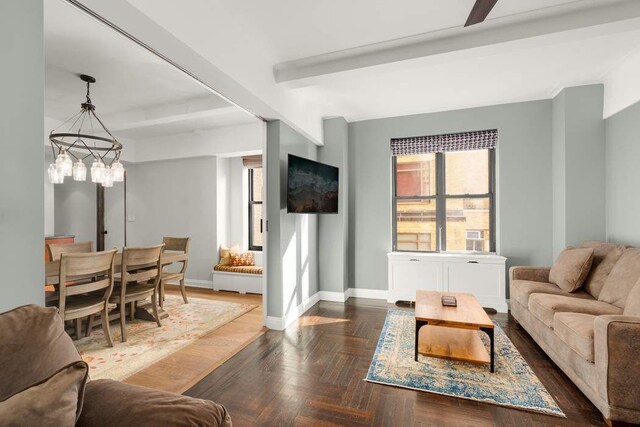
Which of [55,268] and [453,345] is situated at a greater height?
[55,268]

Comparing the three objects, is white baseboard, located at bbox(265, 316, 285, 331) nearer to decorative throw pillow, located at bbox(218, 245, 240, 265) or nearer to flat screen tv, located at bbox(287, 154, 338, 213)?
flat screen tv, located at bbox(287, 154, 338, 213)

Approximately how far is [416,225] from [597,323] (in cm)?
277

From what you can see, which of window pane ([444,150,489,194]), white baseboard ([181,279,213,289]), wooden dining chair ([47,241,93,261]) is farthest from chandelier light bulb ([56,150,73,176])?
window pane ([444,150,489,194])

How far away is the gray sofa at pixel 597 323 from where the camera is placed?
5.67 ft

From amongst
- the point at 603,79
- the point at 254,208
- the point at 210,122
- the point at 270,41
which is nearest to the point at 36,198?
the point at 270,41

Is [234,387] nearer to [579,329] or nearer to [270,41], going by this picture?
[579,329]

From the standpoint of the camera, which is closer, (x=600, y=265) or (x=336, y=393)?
(x=336, y=393)

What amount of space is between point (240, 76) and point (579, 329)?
3078mm

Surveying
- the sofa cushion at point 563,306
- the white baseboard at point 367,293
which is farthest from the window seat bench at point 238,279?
the sofa cushion at point 563,306

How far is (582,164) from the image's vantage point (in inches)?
136

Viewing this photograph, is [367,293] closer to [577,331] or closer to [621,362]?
[577,331]

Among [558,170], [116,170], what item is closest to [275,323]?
[116,170]

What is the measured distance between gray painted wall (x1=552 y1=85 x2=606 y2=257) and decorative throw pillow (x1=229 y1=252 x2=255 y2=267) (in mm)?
4404

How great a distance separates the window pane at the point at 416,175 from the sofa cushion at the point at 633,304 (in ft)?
8.23
